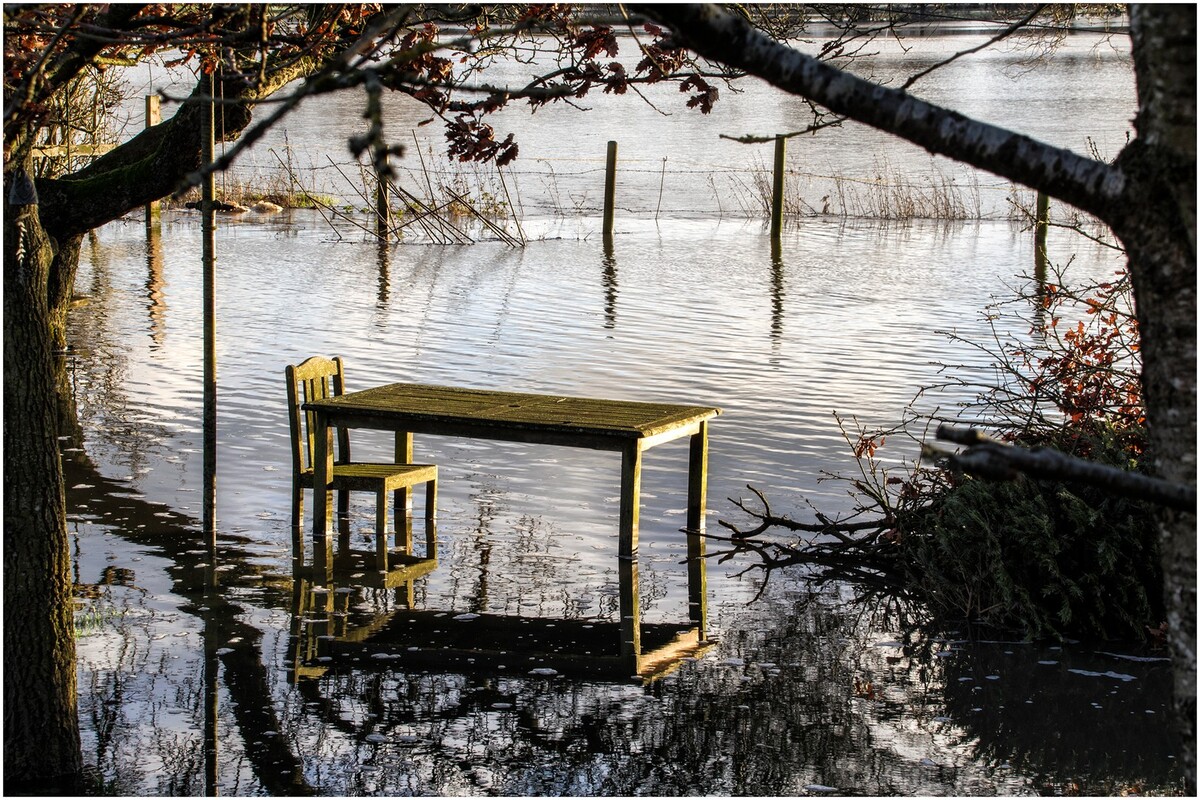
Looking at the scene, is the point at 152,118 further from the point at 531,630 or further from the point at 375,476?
the point at 531,630

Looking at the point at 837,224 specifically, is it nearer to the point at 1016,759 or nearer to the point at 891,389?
the point at 891,389

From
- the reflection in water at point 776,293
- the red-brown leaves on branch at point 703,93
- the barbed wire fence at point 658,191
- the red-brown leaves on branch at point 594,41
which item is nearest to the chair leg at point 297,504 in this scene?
the red-brown leaves on branch at point 594,41

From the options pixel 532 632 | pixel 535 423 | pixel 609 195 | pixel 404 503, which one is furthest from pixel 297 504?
pixel 609 195

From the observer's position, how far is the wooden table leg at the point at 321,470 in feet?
27.8

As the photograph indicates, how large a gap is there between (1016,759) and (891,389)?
803 cm

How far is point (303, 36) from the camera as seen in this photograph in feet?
19.8

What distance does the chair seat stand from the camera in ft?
28.1

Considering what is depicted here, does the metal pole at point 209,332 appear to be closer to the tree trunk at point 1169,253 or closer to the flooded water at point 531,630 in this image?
the flooded water at point 531,630

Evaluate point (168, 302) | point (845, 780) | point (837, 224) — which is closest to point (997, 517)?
point (845, 780)

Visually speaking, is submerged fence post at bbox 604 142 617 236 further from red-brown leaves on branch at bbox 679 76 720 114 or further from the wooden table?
red-brown leaves on branch at bbox 679 76 720 114

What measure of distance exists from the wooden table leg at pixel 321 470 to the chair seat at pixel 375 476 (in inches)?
2.4

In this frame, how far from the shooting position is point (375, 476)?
28.2 feet

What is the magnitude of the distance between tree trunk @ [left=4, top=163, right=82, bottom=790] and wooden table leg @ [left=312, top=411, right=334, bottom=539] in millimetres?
3389

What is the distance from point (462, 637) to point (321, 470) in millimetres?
2014
